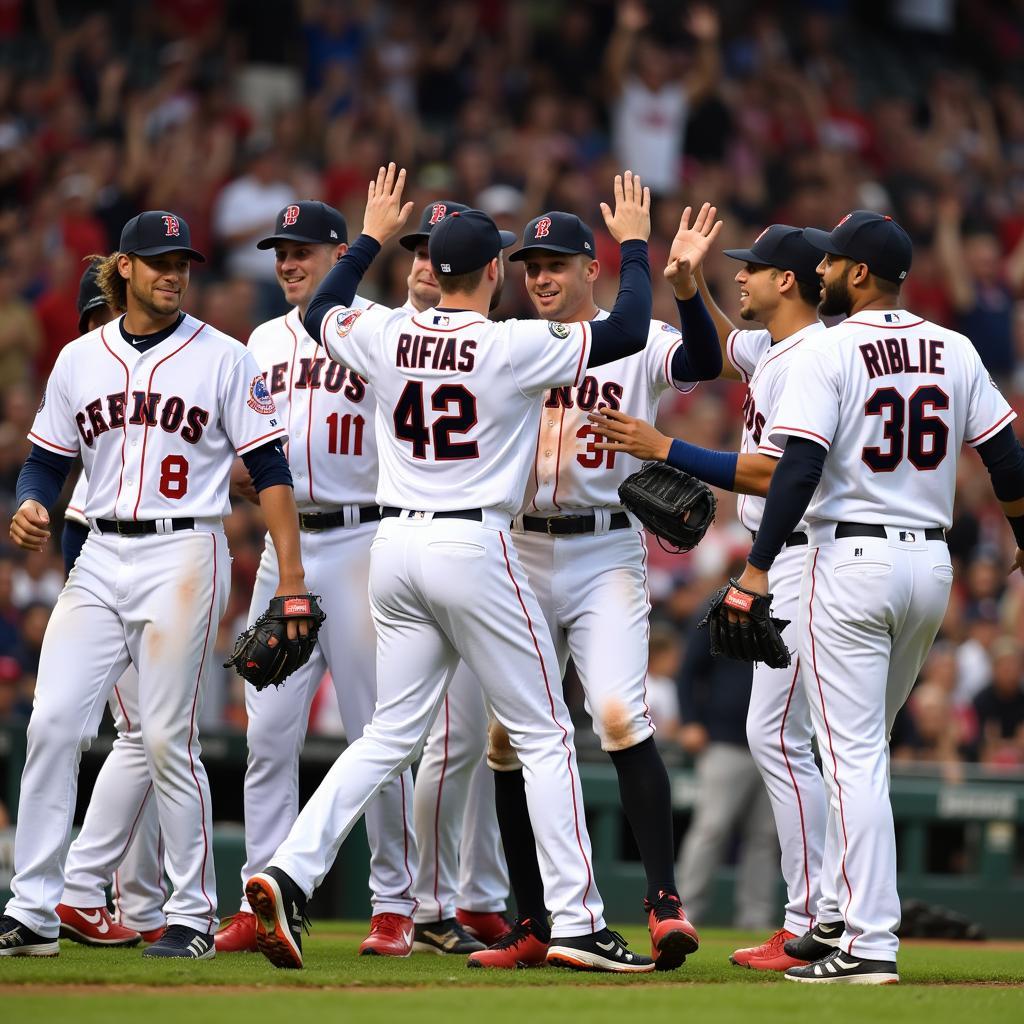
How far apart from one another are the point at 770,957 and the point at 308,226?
9.68 ft

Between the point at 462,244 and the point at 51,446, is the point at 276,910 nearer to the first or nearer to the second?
the point at 51,446

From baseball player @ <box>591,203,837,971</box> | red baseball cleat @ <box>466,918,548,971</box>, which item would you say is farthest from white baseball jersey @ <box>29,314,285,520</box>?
red baseball cleat @ <box>466,918,548,971</box>

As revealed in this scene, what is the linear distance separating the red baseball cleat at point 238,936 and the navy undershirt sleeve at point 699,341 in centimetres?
231

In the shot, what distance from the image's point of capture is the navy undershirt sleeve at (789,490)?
5.14 metres

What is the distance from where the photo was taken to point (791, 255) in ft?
19.4

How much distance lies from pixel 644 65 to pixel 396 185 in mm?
9191

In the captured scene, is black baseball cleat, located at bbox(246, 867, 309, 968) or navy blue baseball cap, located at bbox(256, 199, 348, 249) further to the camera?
navy blue baseball cap, located at bbox(256, 199, 348, 249)

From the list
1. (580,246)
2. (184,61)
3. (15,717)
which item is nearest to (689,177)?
(184,61)

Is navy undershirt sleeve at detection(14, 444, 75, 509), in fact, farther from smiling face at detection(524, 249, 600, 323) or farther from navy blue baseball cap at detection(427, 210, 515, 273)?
smiling face at detection(524, 249, 600, 323)

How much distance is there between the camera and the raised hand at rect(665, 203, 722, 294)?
18.3ft

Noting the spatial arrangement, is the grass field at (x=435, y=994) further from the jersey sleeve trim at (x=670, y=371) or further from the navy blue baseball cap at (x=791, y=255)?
the navy blue baseball cap at (x=791, y=255)

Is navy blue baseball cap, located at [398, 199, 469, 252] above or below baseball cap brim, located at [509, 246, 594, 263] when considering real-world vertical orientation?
above

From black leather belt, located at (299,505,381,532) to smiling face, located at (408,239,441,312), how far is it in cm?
76

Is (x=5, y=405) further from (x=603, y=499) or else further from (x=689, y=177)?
(x=689, y=177)
